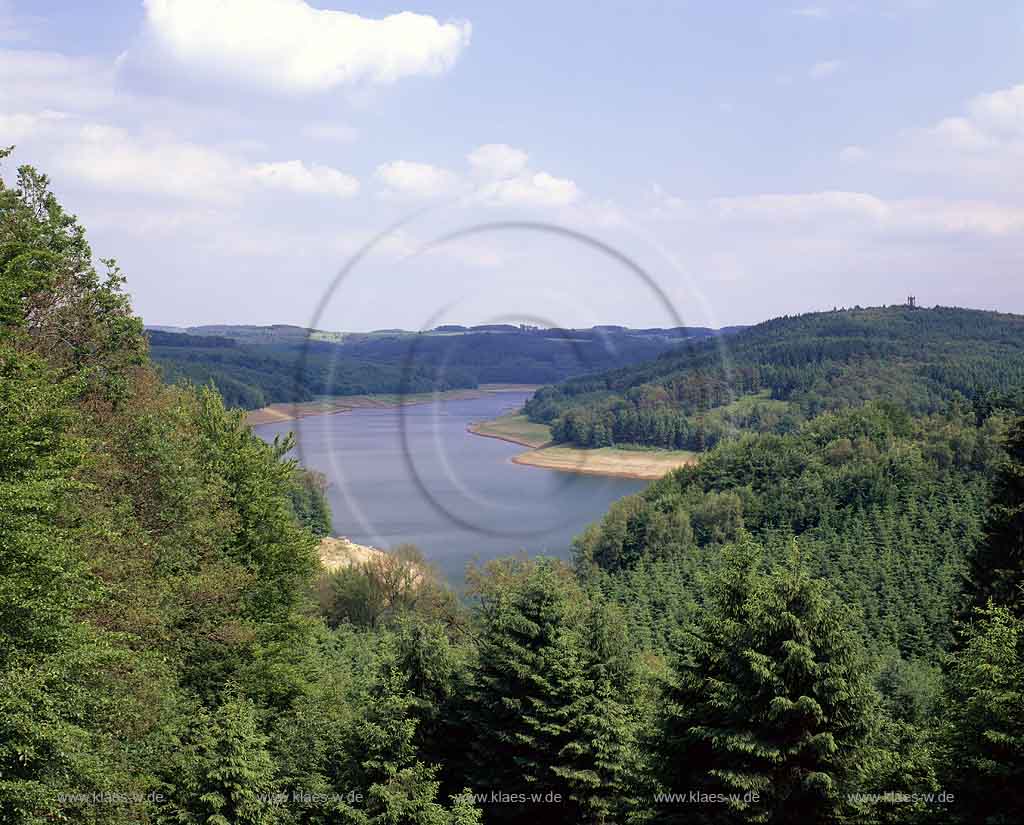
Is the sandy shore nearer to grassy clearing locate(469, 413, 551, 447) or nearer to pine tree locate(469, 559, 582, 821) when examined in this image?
grassy clearing locate(469, 413, 551, 447)

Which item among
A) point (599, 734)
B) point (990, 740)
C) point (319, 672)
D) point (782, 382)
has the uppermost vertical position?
point (782, 382)

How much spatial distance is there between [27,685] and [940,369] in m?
168

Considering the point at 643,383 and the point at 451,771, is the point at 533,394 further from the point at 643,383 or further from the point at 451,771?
the point at 643,383

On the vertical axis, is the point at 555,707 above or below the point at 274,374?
below

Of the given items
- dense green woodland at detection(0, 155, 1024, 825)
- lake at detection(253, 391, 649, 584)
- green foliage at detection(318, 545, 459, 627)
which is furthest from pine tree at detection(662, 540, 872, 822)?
green foliage at detection(318, 545, 459, 627)

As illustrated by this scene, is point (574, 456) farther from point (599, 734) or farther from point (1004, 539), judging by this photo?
point (599, 734)

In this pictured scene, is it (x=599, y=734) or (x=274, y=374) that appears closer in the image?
(x=599, y=734)

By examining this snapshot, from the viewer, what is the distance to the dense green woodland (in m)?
11.0

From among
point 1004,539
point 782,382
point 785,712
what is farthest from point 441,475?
point 782,382

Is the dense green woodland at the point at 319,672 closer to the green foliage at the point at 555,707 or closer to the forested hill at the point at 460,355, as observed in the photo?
the green foliage at the point at 555,707

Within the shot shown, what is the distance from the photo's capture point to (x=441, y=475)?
45.3 ft

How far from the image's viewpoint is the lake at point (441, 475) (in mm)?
14234

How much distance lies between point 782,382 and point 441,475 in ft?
479

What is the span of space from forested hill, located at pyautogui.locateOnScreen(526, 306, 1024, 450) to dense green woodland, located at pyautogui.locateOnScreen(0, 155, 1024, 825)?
46.5ft
